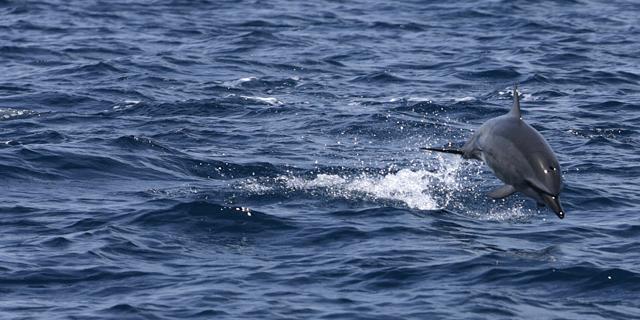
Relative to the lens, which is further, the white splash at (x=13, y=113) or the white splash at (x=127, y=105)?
the white splash at (x=127, y=105)

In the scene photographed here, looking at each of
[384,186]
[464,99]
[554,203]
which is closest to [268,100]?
[464,99]

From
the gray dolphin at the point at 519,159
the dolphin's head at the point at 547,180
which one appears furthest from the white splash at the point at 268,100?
the dolphin's head at the point at 547,180

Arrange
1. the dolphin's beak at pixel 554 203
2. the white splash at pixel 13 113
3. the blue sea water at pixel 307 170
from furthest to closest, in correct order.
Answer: the white splash at pixel 13 113, the blue sea water at pixel 307 170, the dolphin's beak at pixel 554 203

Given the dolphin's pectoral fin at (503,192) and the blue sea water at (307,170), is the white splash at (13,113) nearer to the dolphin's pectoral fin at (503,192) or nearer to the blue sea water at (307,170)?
the blue sea water at (307,170)

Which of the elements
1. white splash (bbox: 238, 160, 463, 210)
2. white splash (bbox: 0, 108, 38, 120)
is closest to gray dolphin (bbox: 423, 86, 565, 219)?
white splash (bbox: 238, 160, 463, 210)

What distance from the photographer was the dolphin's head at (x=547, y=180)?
48.0 feet

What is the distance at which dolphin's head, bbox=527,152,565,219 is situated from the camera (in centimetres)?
1464

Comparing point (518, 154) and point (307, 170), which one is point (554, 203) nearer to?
point (518, 154)

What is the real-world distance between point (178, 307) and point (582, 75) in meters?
18.0

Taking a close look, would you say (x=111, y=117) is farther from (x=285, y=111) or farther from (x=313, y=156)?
(x=313, y=156)

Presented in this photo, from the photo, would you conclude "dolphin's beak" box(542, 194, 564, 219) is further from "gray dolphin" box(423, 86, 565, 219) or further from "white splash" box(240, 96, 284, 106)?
→ "white splash" box(240, 96, 284, 106)

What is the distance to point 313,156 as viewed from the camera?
23.4 m

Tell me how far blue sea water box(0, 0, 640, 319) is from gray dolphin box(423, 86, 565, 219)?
4.40 feet

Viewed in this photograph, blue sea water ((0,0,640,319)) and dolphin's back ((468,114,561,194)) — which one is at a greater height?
dolphin's back ((468,114,561,194))
